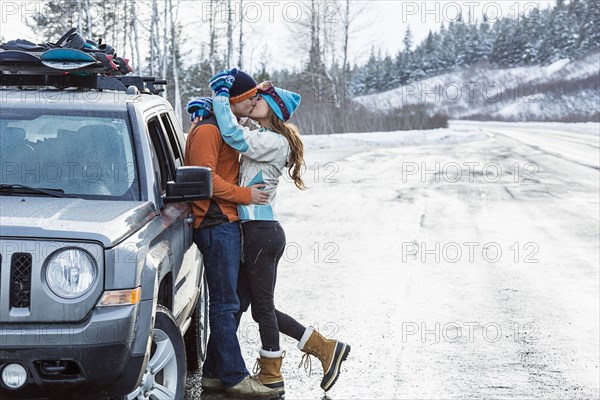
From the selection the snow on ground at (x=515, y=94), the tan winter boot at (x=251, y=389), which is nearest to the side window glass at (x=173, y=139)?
the tan winter boot at (x=251, y=389)

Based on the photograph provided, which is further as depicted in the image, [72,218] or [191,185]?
[191,185]

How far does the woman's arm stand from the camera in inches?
194

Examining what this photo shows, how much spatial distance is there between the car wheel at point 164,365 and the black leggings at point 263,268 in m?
0.91

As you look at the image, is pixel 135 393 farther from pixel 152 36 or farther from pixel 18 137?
pixel 152 36

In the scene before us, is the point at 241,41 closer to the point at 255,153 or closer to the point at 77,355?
the point at 255,153

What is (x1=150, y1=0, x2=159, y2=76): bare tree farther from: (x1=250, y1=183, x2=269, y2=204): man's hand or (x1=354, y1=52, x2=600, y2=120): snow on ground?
(x1=354, y1=52, x2=600, y2=120): snow on ground

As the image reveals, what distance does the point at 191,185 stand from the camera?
14.8 ft

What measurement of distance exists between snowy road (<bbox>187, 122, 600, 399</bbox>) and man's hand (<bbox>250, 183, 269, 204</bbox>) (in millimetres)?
1243

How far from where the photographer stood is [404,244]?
11242 millimetres

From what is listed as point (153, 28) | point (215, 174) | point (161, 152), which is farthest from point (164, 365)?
point (153, 28)

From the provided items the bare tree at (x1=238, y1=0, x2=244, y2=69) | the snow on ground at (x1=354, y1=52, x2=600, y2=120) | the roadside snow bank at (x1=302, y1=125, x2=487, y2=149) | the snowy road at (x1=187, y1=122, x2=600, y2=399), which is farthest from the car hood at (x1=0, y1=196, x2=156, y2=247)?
the snow on ground at (x1=354, y1=52, x2=600, y2=120)

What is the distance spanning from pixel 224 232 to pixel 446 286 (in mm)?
4330

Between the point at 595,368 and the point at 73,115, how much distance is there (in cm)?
399

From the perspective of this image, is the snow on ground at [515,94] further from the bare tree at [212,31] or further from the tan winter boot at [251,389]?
the tan winter boot at [251,389]
